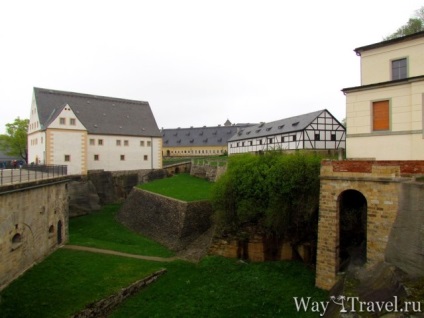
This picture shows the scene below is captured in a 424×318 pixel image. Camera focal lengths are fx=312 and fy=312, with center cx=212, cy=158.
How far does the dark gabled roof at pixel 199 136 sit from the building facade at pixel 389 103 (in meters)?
49.5

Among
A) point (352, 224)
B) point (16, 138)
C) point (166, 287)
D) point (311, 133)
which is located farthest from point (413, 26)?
point (16, 138)

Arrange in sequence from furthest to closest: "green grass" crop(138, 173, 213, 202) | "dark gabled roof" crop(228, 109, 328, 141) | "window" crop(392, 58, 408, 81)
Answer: "dark gabled roof" crop(228, 109, 328, 141), "green grass" crop(138, 173, 213, 202), "window" crop(392, 58, 408, 81)

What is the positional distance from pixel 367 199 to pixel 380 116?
17.1 feet

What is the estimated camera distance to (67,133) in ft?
104

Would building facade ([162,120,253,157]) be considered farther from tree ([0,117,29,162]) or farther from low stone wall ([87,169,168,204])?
tree ([0,117,29,162])

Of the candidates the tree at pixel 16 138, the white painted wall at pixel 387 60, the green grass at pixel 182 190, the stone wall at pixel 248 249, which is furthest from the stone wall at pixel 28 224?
the tree at pixel 16 138

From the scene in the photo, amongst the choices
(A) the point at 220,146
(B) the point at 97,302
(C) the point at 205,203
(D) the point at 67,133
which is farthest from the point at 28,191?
(A) the point at 220,146

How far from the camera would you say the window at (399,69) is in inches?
589

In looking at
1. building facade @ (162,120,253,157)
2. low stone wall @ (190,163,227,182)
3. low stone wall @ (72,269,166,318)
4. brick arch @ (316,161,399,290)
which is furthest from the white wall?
brick arch @ (316,161,399,290)

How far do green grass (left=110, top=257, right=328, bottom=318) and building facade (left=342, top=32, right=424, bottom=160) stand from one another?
6884 mm

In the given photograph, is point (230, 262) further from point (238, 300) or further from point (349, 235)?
point (349, 235)

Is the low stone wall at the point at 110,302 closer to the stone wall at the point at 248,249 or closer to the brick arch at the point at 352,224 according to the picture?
the stone wall at the point at 248,249

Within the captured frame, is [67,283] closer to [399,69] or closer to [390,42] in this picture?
[399,69]

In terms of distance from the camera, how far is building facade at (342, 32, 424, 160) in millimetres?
13750
